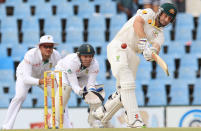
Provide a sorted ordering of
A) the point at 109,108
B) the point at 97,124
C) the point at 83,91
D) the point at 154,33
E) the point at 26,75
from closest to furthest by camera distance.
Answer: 1. the point at 154,33
2. the point at 109,108
3. the point at 83,91
4. the point at 97,124
5. the point at 26,75

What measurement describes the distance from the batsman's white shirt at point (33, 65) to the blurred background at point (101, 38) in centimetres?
232

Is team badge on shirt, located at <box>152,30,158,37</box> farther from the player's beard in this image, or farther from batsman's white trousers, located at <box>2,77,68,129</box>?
batsman's white trousers, located at <box>2,77,68,129</box>

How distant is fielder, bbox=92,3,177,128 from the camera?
7137 mm

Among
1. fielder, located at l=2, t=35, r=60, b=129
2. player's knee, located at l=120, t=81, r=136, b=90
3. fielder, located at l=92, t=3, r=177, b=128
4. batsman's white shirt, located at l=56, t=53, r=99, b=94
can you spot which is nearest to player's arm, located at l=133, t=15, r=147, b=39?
fielder, located at l=92, t=3, r=177, b=128

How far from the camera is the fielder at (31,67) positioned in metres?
8.52

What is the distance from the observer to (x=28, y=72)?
864 cm

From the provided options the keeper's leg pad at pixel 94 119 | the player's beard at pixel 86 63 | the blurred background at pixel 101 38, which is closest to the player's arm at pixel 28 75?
the player's beard at pixel 86 63

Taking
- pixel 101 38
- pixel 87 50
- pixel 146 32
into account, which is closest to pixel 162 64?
pixel 146 32

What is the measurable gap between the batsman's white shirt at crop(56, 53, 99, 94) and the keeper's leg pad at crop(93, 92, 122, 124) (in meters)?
0.43

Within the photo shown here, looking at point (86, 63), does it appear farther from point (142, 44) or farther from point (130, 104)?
point (142, 44)

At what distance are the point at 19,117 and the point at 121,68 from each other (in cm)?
363

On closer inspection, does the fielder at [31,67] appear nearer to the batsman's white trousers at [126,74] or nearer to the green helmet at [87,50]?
the green helmet at [87,50]

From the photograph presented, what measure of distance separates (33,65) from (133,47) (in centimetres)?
192

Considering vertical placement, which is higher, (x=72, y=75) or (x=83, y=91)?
(x=72, y=75)
